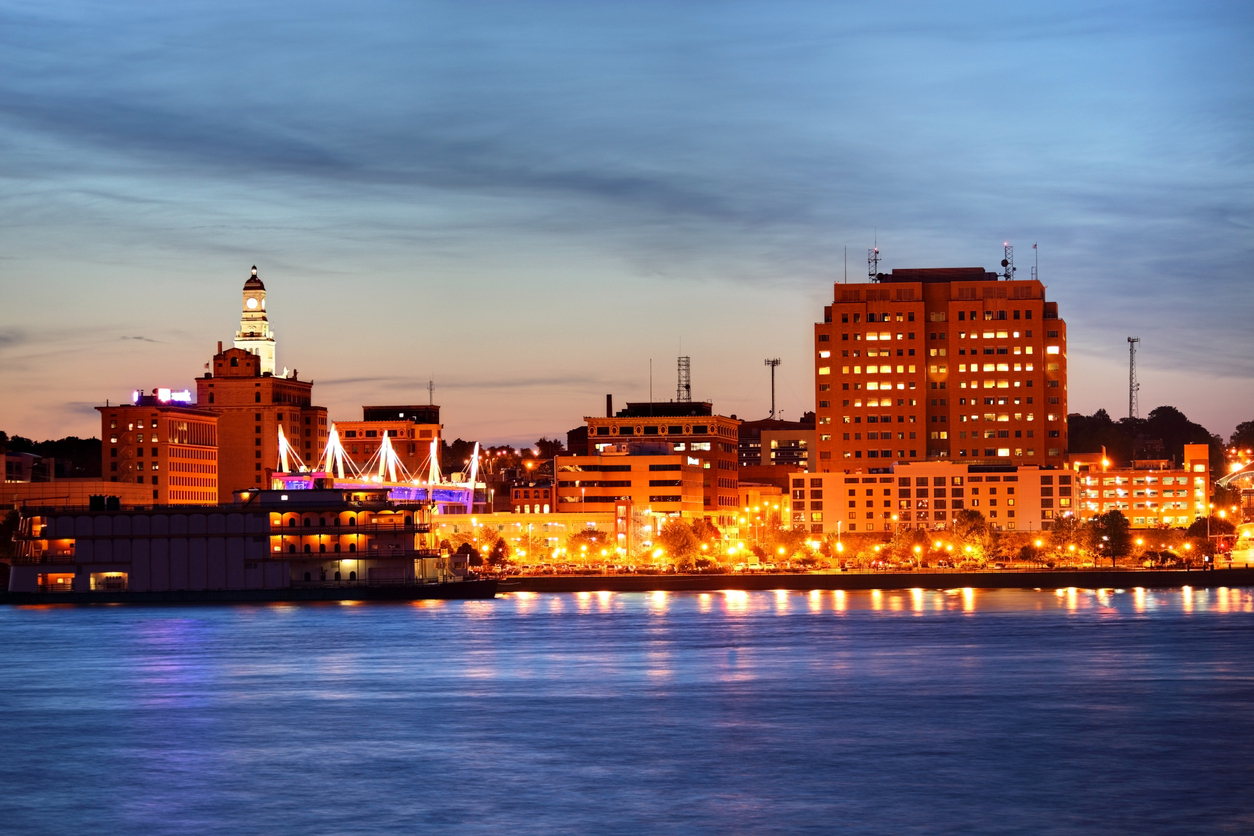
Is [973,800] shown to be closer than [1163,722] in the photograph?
Yes

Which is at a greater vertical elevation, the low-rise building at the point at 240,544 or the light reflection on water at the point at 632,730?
the low-rise building at the point at 240,544

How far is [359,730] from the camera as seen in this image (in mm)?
59281

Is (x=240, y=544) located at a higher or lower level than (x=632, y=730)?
higher

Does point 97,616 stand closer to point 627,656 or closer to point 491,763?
point 627,656

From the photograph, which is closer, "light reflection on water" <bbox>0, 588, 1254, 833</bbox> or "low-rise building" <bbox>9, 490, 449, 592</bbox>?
"light reflection on water" <bbox>0, 588, 1254, 833</bbox>

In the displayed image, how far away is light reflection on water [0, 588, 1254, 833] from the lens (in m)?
43.6

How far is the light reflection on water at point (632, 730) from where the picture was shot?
43.6m

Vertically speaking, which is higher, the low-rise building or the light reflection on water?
the low-rise building

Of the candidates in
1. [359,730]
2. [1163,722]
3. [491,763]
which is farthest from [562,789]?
[1163,722]

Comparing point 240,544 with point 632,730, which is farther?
point 240,544

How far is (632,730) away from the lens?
58.9 metres

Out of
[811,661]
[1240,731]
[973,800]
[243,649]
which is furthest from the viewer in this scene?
[243,649]

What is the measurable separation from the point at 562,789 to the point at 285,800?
23.4ft

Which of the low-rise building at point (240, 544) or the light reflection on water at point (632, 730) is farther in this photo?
the low-rise building at point (240, 544)
